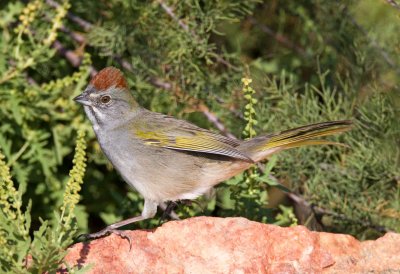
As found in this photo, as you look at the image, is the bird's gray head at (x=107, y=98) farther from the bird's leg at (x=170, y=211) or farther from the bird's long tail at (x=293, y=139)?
the bird's long tail at (x=293, y=139)

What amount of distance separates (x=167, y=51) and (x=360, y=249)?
2.35 metres

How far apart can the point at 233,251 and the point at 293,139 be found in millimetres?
1067

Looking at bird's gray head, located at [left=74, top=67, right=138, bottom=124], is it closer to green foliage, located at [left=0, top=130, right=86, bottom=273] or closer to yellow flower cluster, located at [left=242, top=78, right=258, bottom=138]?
yellow flower cluster, located at [left=242, top=78, right=258, bottom=138]

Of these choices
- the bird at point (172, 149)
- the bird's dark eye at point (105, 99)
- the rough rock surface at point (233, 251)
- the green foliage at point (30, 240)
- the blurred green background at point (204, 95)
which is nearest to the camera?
the green foliage at point (30, 240)

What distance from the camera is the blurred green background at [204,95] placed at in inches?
201

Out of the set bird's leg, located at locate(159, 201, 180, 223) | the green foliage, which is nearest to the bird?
bird's leg, located at locate(159, 201, 180, 223)

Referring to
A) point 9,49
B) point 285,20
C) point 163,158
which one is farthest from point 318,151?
point 9,49

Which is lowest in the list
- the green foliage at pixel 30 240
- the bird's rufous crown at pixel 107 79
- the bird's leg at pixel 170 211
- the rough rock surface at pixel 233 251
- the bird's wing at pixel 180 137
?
the bird's leg at pixel 170 211

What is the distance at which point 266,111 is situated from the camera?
5387mm

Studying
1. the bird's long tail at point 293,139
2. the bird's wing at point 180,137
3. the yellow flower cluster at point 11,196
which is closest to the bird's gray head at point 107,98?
the bird's wing at point 180,137

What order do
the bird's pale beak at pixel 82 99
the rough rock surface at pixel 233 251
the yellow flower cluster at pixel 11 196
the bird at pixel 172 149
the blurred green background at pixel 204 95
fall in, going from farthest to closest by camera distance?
1. the blurred green background at pixel 204 95
2. the bird's pale beak at pixel 82 99
3. the bird at pixel 172 149
4. the rough rock surface at pixel 233 251
5. the yellow flower cluster at pixel 11 196

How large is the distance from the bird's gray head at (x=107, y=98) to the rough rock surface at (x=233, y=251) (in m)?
1.13

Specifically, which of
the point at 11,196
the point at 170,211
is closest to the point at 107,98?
the point at 170,211

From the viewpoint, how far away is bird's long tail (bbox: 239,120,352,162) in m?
4.56
